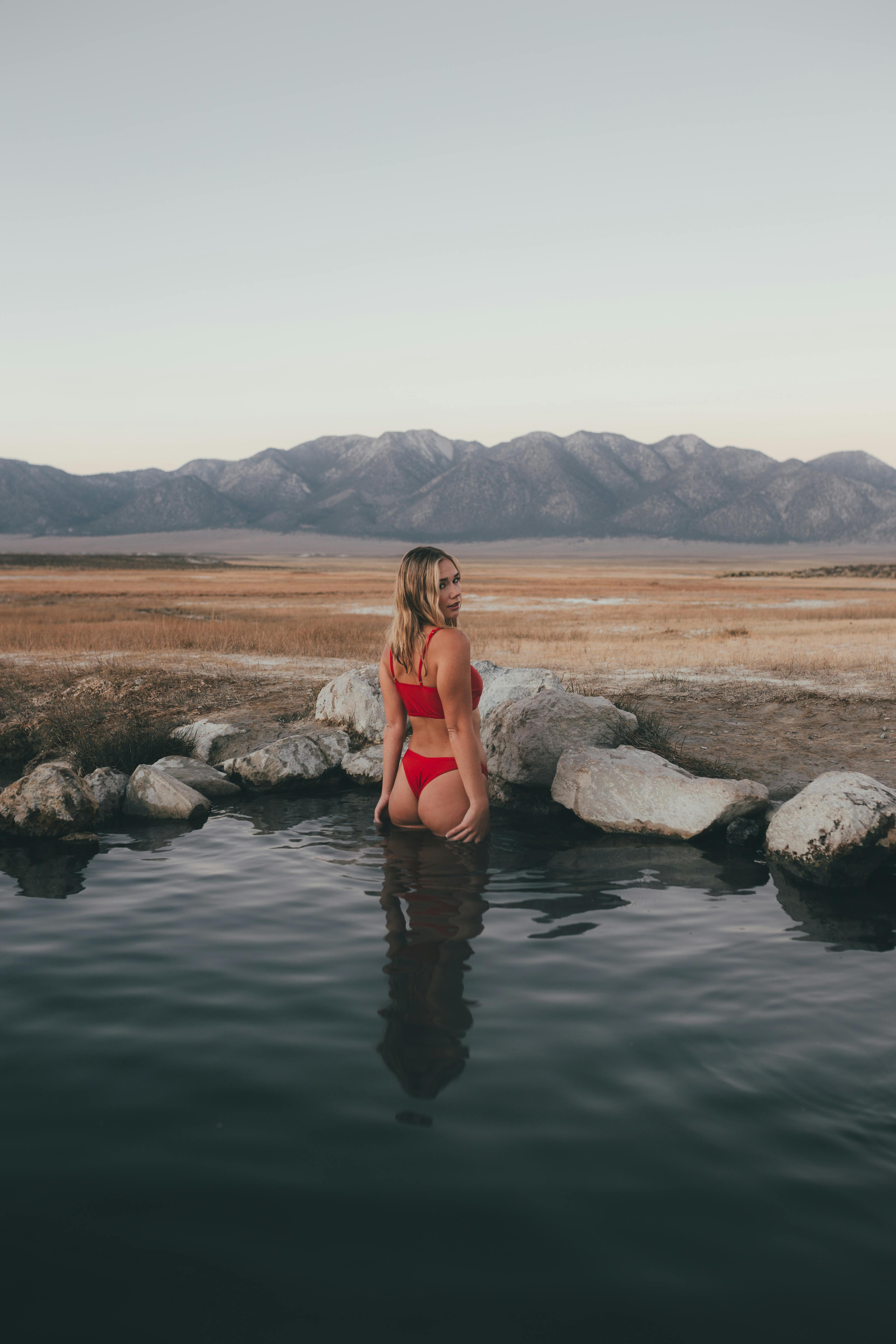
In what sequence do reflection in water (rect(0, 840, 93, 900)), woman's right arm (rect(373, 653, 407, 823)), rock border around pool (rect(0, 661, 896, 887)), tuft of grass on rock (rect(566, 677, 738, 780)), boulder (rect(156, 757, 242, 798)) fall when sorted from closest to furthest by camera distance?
woman's right arm (rect(373, 653, 407, 823))
reflection in water (rect(0, 840, 93, 900))
rock border around pool (rect(0, 661, 896, 887))
boulder (rect(156, 757, 242, 798))
tuft of grass on rock (rect(566, 677, 738, 780))

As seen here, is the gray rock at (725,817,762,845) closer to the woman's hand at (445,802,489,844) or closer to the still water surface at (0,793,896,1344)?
the still water surface at (0,793,896,1344)

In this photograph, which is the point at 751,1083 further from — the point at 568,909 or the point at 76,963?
the point at 76,963

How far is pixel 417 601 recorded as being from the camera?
20.7ft

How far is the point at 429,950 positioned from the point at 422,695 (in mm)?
1701

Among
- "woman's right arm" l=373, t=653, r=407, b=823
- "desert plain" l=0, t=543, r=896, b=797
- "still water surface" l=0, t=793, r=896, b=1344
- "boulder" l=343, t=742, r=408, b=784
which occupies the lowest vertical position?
"still water surface" l=0, t=793, r=896, b=1344

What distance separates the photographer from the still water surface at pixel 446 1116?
3.17m

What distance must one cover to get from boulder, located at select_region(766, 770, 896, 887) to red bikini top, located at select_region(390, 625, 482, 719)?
307cm

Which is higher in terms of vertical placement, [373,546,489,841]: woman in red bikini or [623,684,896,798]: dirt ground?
[373,546,489,841]: woman in red bikini

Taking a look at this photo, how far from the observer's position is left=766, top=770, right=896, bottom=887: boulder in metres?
7.73

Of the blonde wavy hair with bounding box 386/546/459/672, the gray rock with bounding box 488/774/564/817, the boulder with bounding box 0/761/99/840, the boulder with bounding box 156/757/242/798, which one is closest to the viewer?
the blonde wavy hair with bounding box 386/546/459/672

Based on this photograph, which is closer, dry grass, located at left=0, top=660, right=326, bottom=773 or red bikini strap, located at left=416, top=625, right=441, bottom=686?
red bikini strap, located at left=416, top=625, right=441, bottom=686

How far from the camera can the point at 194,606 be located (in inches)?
1785

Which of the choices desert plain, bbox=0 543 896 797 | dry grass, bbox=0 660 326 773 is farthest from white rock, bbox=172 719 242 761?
desert plain, bbox=0 543 896 797

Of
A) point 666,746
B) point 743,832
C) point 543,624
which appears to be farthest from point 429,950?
point 543,624
